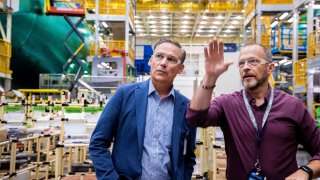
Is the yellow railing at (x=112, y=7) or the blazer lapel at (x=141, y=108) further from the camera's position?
the yellow railing at (x=112, y=7)

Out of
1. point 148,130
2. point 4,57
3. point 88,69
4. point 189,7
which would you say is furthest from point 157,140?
point 189,7

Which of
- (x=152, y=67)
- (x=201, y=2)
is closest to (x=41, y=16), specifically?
(x=201, y=2)

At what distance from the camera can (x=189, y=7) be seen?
123 feet

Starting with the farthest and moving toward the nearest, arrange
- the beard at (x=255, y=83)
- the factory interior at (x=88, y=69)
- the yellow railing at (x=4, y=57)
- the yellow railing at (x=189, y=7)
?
1. the yellow railing at (x=189, y=7)
2. the yellow railing at (x=4, y=57)
3. the factory interior at (x=88, y=69)
4. the beard at (x=255, y=83)

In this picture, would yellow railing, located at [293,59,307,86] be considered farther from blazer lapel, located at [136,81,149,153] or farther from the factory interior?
blazer lapel, located at [136,81,149,153]

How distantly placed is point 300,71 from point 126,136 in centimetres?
1378

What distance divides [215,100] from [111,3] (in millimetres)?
21291

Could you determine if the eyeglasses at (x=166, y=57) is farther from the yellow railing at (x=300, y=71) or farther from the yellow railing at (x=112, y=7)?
the yellow railing at (x=112, y=7)

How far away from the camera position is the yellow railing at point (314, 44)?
1244 cm

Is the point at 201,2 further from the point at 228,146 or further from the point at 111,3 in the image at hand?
the point at 228,146

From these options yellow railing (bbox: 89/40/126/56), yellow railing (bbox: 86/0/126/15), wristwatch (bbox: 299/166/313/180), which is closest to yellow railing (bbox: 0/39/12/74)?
yellow railing (bbox: 89/40/126/56)

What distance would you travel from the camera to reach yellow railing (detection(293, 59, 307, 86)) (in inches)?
567

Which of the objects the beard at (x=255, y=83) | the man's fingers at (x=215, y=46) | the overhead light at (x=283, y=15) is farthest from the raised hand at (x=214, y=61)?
the overhead light at (x=283, y=15)

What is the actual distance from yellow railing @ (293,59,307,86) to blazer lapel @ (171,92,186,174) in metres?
12.6
